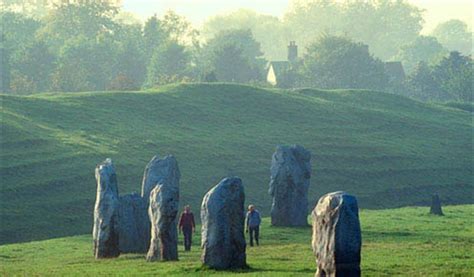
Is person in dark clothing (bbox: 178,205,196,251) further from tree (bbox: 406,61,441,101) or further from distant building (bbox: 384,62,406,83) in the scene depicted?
distant building (bbox: 384,62,406,83)

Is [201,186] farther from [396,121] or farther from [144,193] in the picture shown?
[396,121]

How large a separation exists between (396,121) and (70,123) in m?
34.4

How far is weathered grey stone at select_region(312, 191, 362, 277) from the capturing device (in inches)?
1275

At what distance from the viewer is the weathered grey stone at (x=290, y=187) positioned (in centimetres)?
5947

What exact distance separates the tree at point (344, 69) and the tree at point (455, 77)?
9106mm

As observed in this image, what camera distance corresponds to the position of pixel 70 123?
93.3 meters

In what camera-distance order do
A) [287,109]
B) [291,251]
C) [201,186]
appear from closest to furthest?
[291,251]
[201,186]
[287,109]

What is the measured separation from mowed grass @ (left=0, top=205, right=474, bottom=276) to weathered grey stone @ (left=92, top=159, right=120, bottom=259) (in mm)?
613

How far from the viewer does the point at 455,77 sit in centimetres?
15375

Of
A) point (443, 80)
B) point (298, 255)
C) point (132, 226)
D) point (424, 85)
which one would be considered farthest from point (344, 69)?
point (298, 255)

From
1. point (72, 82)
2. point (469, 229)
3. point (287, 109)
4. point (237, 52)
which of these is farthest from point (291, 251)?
point (237, 52)

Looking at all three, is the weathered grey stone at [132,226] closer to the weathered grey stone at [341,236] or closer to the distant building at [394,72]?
the weathered grey stone at [341,236]

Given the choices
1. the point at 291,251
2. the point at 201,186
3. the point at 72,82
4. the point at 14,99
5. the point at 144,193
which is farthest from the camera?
the point at 72,82

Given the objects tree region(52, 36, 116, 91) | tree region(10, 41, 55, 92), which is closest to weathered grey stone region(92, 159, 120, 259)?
tree region(52, 36, 116, 91)
